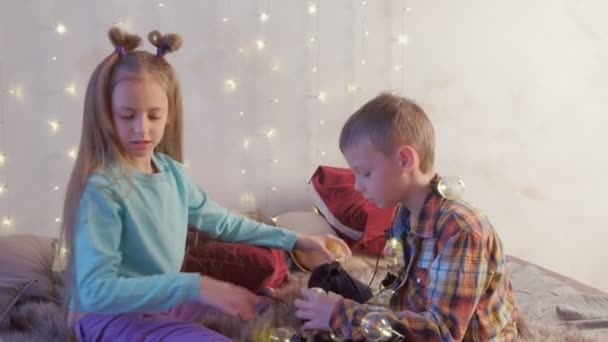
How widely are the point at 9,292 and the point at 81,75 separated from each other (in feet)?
2.62

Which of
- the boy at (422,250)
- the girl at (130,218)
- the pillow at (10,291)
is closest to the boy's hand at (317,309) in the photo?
the boy at (422,250)

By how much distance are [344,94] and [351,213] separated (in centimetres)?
60

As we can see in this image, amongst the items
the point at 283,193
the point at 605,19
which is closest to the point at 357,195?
the point at 283,193

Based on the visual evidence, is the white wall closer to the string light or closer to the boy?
the string light

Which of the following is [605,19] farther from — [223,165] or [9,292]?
[9,292]

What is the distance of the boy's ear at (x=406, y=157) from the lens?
3.48ft

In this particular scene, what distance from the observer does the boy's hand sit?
1029mm

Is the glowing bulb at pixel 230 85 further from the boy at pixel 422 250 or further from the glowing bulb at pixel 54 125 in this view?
the boy at pixel 422 250

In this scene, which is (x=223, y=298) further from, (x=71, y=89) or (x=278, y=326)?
(x=71, y=89)

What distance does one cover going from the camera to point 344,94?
234cm

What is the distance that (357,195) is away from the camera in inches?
78.7

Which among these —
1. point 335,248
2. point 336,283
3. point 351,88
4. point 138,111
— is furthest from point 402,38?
point 138,111

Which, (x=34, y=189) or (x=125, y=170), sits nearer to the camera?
(x=125, y=170)

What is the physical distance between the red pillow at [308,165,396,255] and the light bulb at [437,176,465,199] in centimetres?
84
